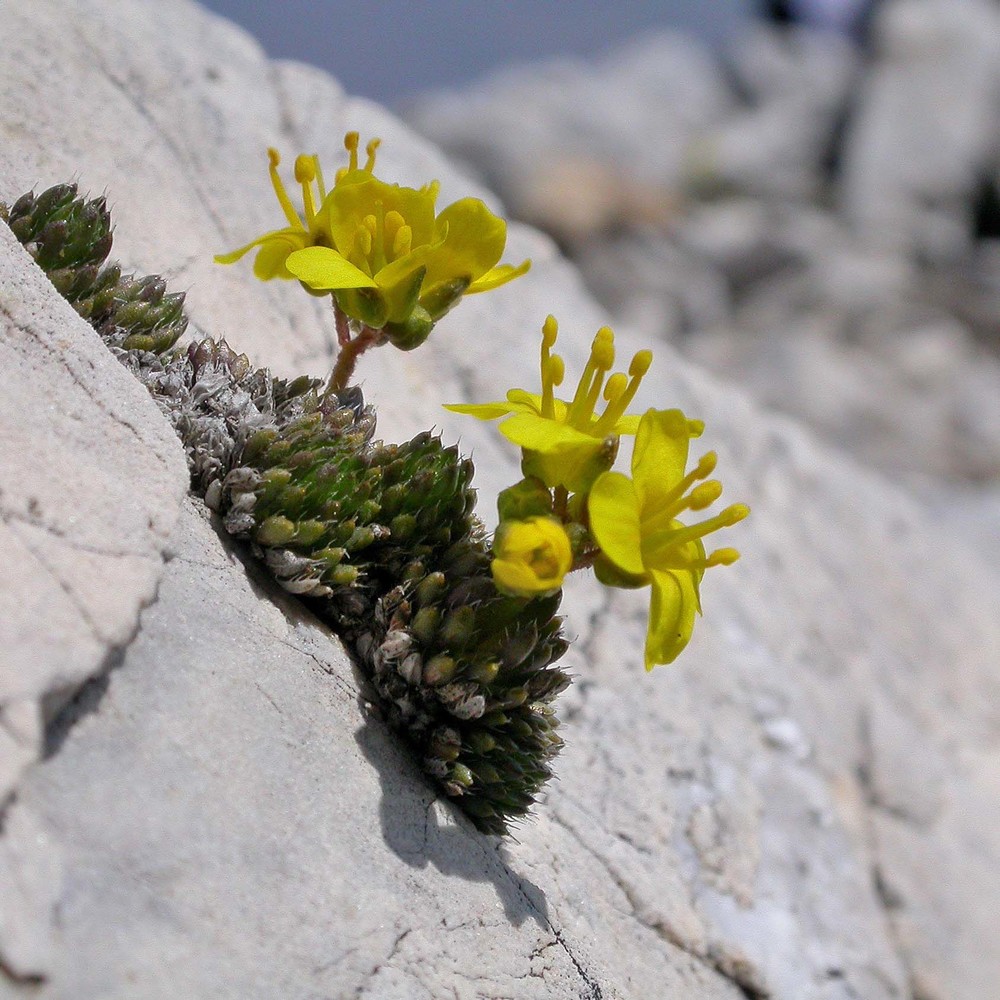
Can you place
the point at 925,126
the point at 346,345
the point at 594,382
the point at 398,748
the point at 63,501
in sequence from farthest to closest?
the point at 925,126, the point at 346,345, the point at 398,748, the point at 594,382, the point at 63,501

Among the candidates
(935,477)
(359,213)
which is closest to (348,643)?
(359,213)

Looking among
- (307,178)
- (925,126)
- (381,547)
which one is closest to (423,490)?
(381,547)

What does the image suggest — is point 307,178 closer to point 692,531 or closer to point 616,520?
point 616,520

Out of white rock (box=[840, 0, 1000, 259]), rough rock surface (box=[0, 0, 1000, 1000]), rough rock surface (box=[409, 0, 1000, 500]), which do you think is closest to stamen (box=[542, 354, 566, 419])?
rough rock surface (box=[0, 0, 1000, 1000])

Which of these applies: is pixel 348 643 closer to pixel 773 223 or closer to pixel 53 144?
pixel 53 144

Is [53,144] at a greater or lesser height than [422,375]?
lesser
